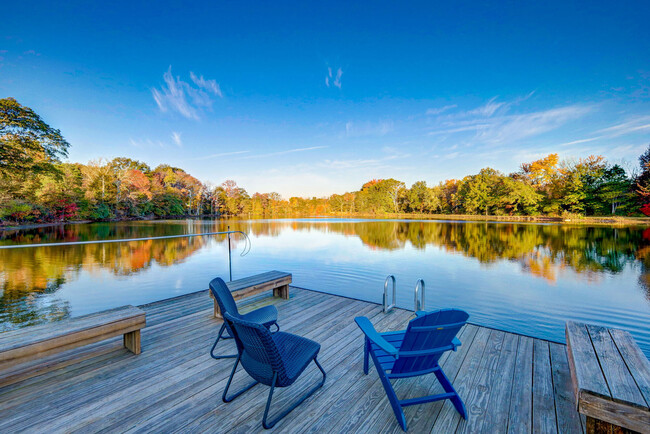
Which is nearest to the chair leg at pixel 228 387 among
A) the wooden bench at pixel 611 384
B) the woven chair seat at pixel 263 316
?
the woven chair seat at pixel 263 316

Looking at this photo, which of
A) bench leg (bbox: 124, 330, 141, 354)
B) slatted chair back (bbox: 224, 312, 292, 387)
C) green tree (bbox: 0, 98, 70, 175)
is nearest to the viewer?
slatted chair back (bbox: 224, 312, 292, 387)

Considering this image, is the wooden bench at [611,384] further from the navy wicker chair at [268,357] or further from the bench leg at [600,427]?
the navy wicker chair at [268,357]

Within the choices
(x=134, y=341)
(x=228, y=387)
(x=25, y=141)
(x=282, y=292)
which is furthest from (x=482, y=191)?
(x=25, y=141)

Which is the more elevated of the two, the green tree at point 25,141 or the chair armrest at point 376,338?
the green tree at point 25,141

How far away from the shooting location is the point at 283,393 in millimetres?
1977

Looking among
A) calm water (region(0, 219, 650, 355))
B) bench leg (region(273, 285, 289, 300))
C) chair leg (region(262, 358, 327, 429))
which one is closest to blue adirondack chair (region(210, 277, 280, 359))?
chair leg (region(262, 358, 327, 429))

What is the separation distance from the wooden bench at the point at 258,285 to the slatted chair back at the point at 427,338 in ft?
7.42

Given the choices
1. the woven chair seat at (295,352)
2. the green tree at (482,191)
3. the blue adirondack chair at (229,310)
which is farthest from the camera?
the green tree at (482,191)

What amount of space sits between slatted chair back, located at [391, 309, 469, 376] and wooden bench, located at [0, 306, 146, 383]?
2311 mm

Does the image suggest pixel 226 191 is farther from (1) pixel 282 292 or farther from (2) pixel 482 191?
(1) pixel 282 292

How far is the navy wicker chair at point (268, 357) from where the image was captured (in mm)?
1496

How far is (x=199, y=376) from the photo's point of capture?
7.06 ft

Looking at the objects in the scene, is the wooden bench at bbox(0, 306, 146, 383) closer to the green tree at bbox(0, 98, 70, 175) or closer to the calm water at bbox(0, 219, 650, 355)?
the calm water at bbox(0, 219, 650, 355)

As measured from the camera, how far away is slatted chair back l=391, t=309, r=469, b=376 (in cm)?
153
